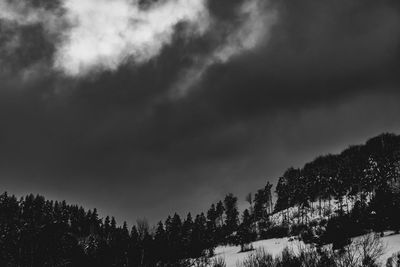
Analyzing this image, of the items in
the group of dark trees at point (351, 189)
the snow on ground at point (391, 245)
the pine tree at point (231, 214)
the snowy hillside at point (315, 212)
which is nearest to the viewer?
the snow on ground at point (391, 245)

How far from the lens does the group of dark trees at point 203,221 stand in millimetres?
71750

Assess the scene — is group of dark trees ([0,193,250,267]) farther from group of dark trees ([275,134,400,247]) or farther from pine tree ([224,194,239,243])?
group of dark trees ([275,134,400,247])

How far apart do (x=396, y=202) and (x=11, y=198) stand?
14335 cm

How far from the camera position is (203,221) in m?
149

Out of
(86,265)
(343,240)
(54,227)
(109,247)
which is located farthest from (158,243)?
(343,240)

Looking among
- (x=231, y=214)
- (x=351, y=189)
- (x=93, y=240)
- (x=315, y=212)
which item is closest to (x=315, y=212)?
(x=315, y=212)

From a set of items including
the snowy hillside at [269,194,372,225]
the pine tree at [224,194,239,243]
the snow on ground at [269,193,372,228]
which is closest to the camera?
the snowy hillside at [269,194,372,225]

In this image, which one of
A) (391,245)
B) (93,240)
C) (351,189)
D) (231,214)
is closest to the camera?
(391,245)

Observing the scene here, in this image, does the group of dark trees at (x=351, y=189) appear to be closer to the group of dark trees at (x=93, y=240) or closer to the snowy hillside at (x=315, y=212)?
the snowy hillside at (x=315, y=212)

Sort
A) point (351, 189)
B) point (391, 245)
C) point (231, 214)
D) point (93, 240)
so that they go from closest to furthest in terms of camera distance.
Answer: point (391, 245) < point (93, 240) < point (351, 189) < point (231, 214)

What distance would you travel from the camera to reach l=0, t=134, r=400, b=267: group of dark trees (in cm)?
7175

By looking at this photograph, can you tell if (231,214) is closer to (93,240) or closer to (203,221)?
(203,221)

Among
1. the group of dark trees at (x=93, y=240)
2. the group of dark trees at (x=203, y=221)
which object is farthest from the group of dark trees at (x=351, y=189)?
the group of dark trees at (x=93, y=240)

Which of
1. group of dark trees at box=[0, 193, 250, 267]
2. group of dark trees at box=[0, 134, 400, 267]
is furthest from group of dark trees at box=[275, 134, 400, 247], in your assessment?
group of dark trees at box=[0, 193, 250, 267]
